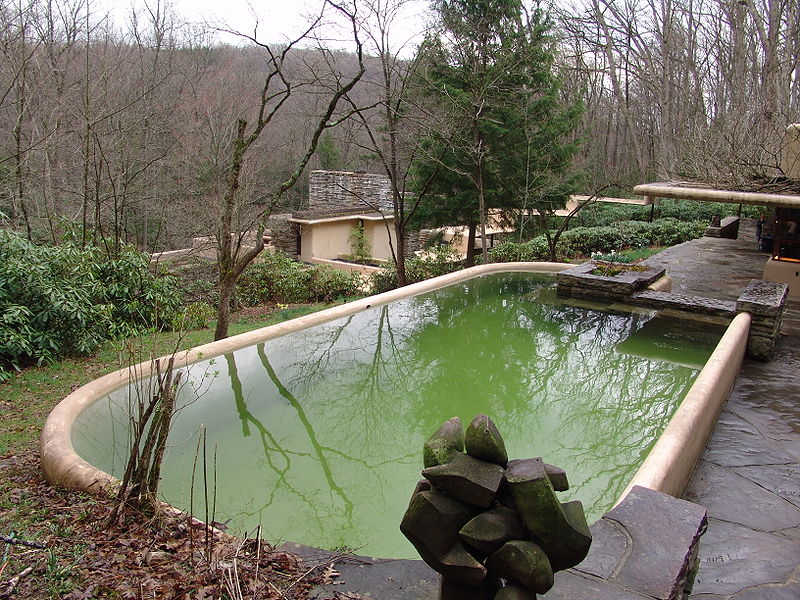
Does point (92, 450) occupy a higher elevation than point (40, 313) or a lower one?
lower

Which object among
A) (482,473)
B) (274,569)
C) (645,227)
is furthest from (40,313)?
(645,227)

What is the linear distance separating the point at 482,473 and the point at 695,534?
128 centimetres

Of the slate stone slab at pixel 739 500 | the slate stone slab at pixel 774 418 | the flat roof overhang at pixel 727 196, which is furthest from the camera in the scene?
the flat roof overhang at pixel 727 196

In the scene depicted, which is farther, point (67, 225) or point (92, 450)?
point (67, 225)

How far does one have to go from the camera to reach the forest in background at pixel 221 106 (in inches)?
462

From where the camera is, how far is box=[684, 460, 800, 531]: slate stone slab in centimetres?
377

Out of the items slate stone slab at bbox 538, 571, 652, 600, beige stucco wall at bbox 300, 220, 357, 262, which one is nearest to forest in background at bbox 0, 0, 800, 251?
A: beige stucco wall at bbox 300, 220, 357, 262

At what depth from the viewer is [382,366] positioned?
281 inches

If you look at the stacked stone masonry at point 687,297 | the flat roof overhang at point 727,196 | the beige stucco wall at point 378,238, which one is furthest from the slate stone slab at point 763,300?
the beige stucco wall at point 378,238

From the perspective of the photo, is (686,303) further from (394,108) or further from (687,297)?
(394,108)

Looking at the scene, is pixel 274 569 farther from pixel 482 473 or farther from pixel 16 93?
pixel 16 93

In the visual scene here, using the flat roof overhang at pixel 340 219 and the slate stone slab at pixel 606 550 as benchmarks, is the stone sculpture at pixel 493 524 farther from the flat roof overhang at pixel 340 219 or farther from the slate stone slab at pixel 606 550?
the flat roof overhang at pixel 340 219

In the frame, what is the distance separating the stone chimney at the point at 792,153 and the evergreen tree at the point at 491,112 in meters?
6.24

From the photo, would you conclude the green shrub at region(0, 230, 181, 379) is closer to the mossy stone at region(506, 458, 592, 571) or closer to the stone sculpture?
the stone sculpture
